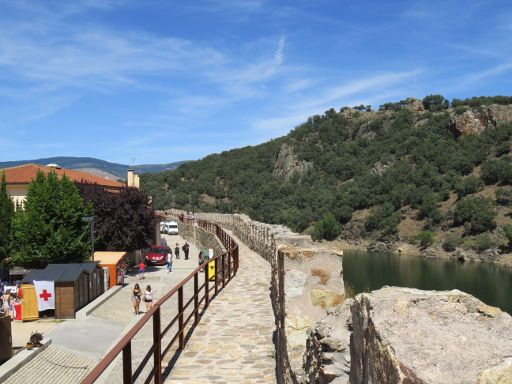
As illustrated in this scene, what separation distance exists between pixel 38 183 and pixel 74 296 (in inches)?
472

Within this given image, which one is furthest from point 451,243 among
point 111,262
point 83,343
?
point 83,343

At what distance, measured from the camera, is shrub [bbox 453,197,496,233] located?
52344 millimetres

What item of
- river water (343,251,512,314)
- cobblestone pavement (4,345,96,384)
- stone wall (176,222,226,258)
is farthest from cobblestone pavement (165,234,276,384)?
river water (343,251,512,314)

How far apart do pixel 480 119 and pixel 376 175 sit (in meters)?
21.0

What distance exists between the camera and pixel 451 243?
5234 cm

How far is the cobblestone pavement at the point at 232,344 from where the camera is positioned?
655 centimetres

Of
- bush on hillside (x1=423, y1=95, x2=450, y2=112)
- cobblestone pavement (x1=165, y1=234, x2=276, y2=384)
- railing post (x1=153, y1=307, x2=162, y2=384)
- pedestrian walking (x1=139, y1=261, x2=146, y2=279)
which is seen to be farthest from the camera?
bush on hillside (x1=423, y1=95, x2=450, y2=112)

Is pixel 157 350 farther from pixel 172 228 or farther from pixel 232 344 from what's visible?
pixel 172 228

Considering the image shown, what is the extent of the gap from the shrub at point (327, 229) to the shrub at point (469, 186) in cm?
1547

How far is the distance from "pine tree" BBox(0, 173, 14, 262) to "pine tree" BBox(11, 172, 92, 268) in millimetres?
882

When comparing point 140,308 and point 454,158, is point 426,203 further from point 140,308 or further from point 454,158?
point 140,308

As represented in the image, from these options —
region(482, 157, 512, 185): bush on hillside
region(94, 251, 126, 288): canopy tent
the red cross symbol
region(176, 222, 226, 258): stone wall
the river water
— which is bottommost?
the river water

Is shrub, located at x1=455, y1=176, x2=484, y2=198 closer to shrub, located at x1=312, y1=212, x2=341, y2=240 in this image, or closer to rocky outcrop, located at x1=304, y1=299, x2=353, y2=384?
shrub, located at x1=312, y1=212, x2=341, y2=240

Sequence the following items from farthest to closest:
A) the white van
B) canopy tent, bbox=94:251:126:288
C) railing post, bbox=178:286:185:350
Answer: the white van < canopy tent, bbox=94:251:126:288 < railing post, bbox=178:286:185:350
